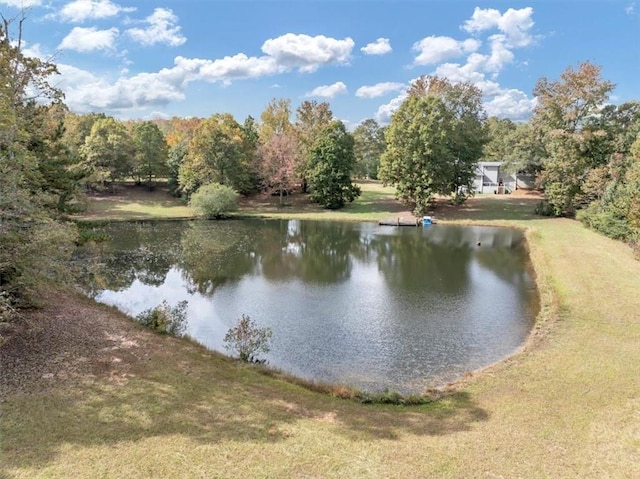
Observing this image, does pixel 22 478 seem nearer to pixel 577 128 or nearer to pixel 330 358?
pixel 330 358

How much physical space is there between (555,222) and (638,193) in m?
13.7

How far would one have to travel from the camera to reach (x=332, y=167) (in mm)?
43156

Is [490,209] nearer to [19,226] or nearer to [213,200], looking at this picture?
[213,200]

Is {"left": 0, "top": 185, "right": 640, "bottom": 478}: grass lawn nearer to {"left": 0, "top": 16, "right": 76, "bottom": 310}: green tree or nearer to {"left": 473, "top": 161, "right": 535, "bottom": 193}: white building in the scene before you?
{"left": 0, "top": 16, "right": 76, "bottom": 310}: green tree

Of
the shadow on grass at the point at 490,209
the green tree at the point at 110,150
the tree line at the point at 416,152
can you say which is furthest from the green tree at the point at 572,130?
the green tree at the point at 110,150

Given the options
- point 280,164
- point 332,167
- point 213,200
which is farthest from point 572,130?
point 213,200

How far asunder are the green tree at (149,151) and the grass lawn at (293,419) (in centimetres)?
3924

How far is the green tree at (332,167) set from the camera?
43.0 metres

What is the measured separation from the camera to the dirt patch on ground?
29.3 feet

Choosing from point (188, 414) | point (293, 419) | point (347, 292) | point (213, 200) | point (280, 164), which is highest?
point (280, 164)

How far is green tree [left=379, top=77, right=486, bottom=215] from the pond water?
Result: 7.91 metres

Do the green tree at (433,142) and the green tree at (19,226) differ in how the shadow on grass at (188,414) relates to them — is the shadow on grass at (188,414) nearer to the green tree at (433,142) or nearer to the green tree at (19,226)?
the green tree at (19,226)

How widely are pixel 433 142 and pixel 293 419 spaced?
114 feet

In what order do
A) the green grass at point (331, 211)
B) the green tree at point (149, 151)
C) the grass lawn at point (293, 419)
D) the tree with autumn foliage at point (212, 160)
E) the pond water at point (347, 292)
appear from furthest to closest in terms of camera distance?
the green tree at point (149, 151)
the tree with autumn foliage at point (212, 160)
the green grass at point (331, 211)
the pond water at point (347, 292)
the grass lawn at point (293, 419)
